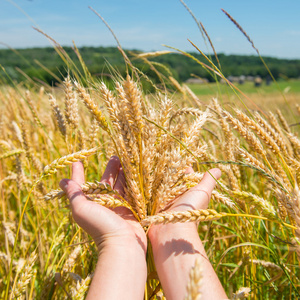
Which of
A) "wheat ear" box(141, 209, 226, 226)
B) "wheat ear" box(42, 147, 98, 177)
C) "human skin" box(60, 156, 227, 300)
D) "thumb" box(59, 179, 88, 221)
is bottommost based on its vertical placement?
"human skin" box(60, 156, 227, 300)

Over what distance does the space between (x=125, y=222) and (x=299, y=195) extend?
1.83 feet

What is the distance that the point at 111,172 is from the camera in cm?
117

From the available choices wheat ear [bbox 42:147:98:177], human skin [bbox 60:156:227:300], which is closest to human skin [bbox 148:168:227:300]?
human skin [bbox 60:156:227:300]

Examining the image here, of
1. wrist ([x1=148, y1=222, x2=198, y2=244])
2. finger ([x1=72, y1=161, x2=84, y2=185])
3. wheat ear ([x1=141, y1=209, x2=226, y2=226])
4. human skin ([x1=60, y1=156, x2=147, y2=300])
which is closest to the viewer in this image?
wheat ear ([x1=141, y1=209, x2=226, y2=226])

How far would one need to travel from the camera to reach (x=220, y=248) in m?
1.72

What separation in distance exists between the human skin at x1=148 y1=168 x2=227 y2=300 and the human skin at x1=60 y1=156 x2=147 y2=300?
0.06 m

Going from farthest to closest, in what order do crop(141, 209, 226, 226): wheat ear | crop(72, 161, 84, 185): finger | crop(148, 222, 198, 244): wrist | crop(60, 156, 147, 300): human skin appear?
crop(72, 161, 84, 185): finger
crop(148, 222, 198, 244): wrist
crop(60, 156, 147, 300): human skin
crop(141, 209, 226, 226): wheat ear

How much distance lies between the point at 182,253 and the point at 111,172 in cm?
45

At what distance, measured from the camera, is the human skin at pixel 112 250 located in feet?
2.73

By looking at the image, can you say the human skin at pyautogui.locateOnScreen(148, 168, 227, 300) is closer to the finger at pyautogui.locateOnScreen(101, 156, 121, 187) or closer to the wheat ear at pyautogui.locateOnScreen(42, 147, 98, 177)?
the finger at pyautogui.locateOnScreen(101, 156, 121, 187)

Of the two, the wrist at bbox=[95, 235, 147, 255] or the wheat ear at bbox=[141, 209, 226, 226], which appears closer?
the wheat ear at bbox=[141, 209, 226, 226]

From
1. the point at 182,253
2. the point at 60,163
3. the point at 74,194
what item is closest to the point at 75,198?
the point at 74,194

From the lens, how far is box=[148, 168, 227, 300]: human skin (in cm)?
85

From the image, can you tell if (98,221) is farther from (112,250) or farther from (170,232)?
(170,232)
